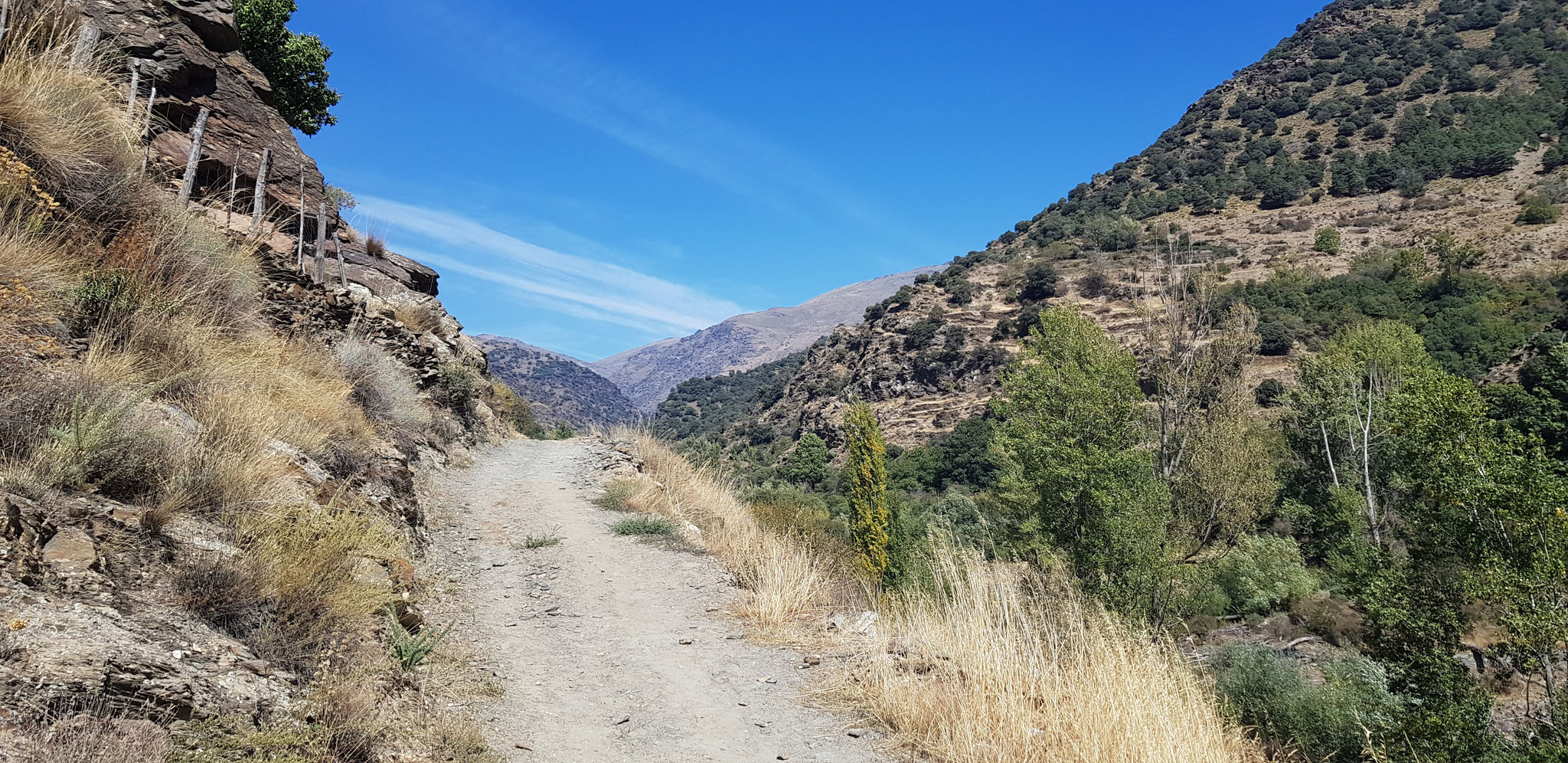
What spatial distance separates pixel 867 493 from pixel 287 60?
1913cm

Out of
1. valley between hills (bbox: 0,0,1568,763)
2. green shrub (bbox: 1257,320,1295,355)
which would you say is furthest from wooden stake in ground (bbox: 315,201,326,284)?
green shrub (bbox: 1257,320,1295,355)

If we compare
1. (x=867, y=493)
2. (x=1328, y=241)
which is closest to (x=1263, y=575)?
(x=867, y=493)

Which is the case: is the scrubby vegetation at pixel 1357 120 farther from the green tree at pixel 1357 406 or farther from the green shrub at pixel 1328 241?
the green tree at pixel 1357 406

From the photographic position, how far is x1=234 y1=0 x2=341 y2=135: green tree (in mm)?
17500

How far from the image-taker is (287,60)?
18.4 metres

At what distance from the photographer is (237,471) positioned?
12.9 feet

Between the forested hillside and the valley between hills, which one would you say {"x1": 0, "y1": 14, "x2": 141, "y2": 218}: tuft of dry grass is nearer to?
the valley between hills

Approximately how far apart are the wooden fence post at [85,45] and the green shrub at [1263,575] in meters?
29.8

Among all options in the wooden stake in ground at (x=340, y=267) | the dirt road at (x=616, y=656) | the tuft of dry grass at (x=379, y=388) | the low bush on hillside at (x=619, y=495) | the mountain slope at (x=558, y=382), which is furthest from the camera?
the mountain slope at (x=558, y=382)

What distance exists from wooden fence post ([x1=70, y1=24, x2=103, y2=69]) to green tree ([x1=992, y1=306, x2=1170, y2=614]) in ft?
62.1

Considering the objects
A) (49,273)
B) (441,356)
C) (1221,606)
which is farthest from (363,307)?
(1221,606)

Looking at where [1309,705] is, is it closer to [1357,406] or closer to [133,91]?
[133,91]

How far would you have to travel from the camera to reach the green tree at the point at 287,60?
1750 centimetres

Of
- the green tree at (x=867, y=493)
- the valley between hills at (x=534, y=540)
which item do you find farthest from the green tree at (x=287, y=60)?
the green tree at (x=867, y=493)
